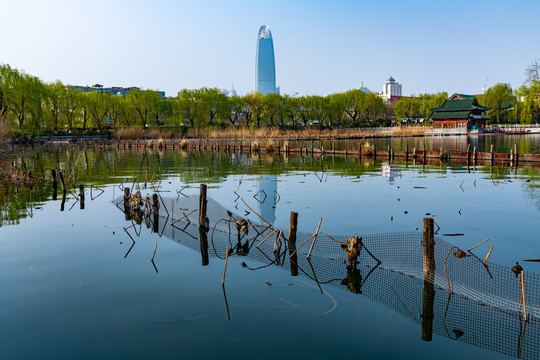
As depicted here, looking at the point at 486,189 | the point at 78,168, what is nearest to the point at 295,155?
the point at 78,168

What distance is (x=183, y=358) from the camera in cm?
718

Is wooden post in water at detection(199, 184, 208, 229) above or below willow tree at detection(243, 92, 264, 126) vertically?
below

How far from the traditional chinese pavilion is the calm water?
2883 inches

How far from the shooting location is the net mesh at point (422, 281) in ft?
25.9

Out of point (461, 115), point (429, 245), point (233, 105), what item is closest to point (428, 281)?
point (429, 245)

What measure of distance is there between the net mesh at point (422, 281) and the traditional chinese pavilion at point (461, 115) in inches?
3359

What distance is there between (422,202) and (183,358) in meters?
15.4

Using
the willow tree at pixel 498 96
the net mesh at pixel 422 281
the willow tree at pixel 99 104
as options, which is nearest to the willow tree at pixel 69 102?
the willow tree at pixel 99 104

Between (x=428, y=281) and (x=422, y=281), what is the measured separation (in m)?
0.35

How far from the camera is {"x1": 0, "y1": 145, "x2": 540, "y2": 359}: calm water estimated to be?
7559mm

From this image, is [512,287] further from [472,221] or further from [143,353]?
[143,353]

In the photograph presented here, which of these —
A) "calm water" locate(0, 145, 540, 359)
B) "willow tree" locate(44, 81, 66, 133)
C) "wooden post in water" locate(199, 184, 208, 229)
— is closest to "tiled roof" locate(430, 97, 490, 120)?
"calm water" locate(0, 145, 540, 359)

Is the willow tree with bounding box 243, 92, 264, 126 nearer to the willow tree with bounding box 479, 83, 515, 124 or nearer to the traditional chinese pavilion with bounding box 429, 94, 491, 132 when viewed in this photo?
the traditional chinese pavilion with bounding box 429, 94, 491, 132

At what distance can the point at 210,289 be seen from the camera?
1002cm
